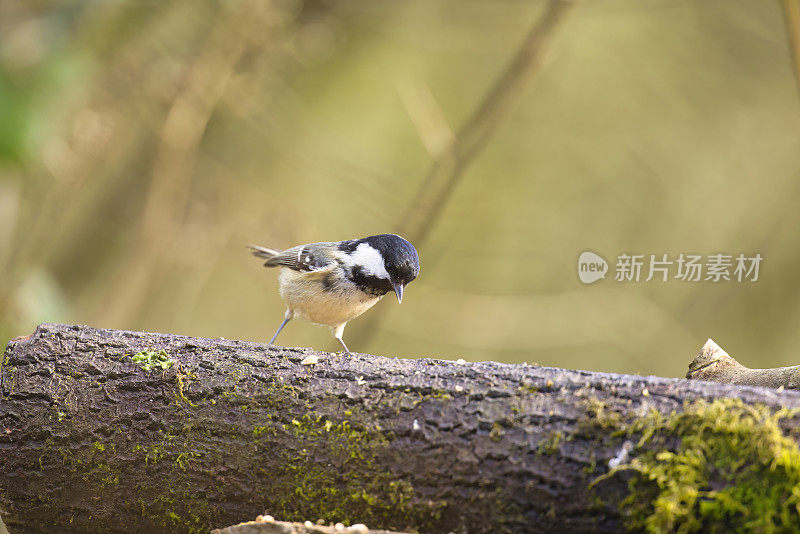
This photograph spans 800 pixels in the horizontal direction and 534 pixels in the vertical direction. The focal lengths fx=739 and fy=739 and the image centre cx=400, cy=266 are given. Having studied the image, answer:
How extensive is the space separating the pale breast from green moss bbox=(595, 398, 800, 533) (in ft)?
5.19

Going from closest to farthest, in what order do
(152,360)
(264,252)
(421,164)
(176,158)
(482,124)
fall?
(152,360) → (264,252) → (482,124) → (176,158) → (421,164)

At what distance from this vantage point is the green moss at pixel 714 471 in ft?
4.66

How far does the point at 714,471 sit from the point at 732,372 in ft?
2.44

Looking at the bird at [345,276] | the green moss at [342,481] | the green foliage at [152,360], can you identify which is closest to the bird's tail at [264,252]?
the bird at [345,276]

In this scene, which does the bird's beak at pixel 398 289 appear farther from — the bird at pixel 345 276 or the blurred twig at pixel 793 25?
the blurred twig at pixel 793 25

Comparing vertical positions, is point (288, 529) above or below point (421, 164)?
below

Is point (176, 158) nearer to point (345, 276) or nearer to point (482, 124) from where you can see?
point (482, 124)

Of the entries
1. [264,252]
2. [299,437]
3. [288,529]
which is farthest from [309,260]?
[288,529]

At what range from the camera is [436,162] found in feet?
13.9

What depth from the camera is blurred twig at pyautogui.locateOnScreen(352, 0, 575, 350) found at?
388 cm

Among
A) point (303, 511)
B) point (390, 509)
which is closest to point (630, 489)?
point (390, 509)

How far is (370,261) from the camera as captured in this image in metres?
2.95

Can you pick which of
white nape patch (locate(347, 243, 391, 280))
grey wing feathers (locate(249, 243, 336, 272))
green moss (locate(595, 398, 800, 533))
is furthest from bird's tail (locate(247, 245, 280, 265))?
green moss (locate(595, 398, 800, 533))

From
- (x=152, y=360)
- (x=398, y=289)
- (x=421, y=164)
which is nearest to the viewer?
(x=152, y=360)
